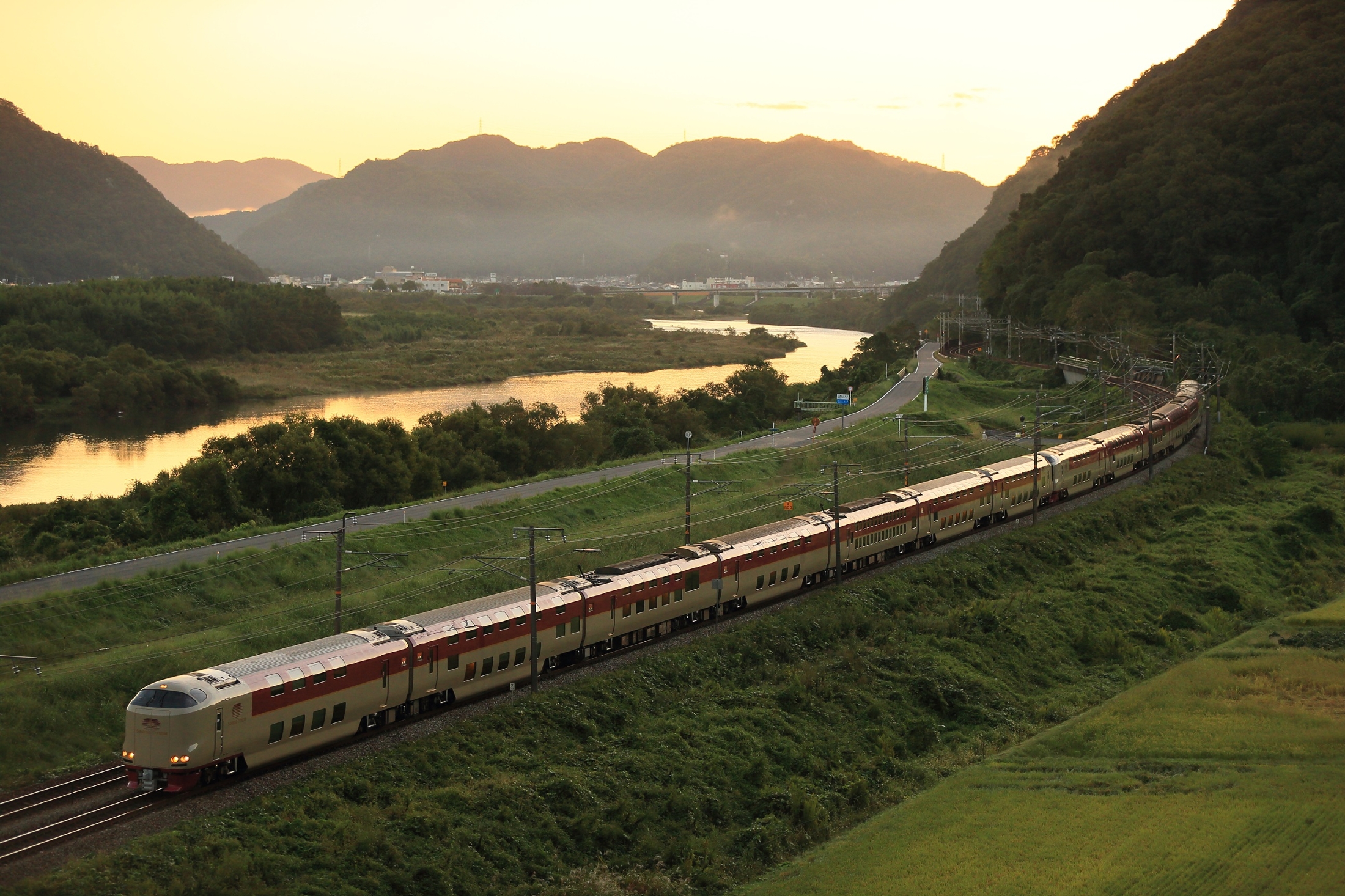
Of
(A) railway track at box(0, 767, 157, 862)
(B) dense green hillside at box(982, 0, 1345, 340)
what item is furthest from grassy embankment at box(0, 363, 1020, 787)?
(B) dense green hillside at box(982, 0, 1345, 340)

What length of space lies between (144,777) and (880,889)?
1274 centimetres

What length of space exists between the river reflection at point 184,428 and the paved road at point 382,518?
22399 millimetres

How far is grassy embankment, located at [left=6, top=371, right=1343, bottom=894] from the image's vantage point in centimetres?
1895

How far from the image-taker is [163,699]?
63.5ft

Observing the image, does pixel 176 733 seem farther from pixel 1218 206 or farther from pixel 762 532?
Answer: pixel 1218 206

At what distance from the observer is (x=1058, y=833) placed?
73.8 feet

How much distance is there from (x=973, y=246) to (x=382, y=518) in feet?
495

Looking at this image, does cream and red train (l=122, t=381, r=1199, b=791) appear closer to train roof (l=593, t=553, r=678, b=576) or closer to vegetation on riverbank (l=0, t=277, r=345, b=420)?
train roof (l=593, t=553, r=678, b=576)

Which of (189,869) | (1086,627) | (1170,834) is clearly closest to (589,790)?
(189,869)

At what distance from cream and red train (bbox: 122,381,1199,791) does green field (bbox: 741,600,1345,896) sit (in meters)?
8.04

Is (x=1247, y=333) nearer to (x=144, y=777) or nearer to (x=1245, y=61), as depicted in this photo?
(x=1245, y=61)

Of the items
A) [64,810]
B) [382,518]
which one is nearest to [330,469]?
[382,518]

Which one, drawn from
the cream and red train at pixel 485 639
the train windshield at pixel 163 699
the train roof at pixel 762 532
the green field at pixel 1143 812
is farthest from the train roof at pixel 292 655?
the train roof at pixel 762 532

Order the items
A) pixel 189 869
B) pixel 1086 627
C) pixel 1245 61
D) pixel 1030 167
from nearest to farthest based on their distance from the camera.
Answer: pixel 189 869
pixel 1086 627
pixel 1245 61
pixel 1030 167
